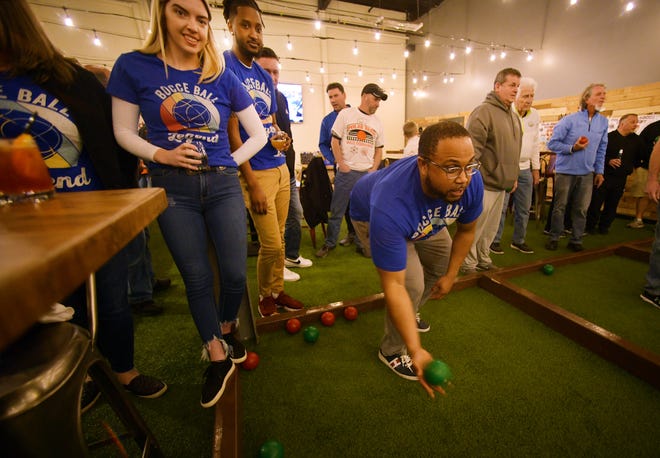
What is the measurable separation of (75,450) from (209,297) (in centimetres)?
84

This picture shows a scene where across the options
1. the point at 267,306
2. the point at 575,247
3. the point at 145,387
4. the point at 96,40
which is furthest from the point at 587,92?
the point at 96,40

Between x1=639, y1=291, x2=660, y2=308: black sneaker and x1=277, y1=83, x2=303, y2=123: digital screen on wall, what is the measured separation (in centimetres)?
915

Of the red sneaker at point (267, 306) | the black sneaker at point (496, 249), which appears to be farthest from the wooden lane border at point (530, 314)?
the black sneaker at point (496, 249)

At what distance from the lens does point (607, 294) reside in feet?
8.66

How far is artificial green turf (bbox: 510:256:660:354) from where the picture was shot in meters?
2.17

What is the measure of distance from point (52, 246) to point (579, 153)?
469 cm

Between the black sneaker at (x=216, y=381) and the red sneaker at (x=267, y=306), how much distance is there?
721mm

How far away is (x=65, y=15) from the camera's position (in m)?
6.98

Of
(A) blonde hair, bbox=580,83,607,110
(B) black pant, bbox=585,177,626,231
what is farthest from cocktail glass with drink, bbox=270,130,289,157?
(B) black pant, bbox=585,177,626,231

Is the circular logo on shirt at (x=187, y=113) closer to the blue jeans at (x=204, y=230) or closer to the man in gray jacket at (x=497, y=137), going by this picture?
the blue jeans at (x=204, y=230)

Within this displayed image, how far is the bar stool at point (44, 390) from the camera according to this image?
1.58ft

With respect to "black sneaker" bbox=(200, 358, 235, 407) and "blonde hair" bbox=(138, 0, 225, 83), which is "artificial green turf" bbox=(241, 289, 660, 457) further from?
"blonde hair" bbox=(138, 0, 225, 83)

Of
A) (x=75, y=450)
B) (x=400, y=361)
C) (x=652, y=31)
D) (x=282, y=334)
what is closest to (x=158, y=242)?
(x=282, y=334)

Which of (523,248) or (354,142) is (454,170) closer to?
(354,142)
